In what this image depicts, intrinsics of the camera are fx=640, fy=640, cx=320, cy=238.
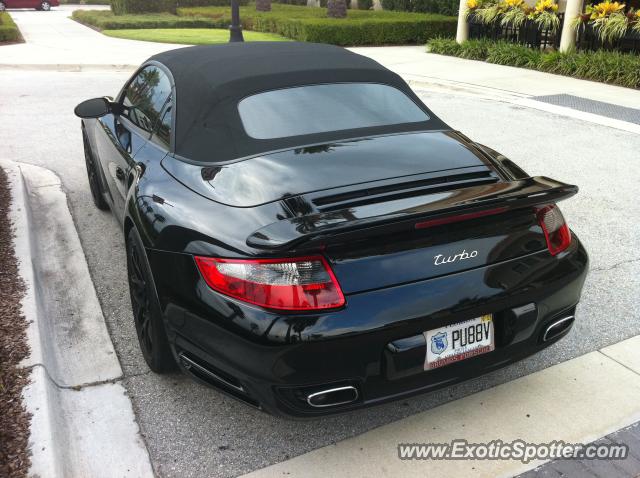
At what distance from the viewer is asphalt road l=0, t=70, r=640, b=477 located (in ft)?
9.32

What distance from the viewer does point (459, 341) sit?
8.43 feet

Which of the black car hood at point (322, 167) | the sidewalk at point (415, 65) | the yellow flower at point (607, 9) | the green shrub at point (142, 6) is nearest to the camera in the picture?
the black car hood at point (322, 167)

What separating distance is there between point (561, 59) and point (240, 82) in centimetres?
1146

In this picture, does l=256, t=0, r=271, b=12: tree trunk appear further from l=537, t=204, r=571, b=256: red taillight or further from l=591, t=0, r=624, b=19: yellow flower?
l=537, t=204, r=571, b=256: red taillight

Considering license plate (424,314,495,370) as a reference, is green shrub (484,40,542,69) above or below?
above

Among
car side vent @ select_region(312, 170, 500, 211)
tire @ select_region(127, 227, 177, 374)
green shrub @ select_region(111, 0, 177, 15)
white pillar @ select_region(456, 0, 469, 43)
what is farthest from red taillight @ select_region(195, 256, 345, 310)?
green shrub @ select_region(111, 0, 177, 15)

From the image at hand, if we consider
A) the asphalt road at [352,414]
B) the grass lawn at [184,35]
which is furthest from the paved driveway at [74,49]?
the asphalt road at [352,414]

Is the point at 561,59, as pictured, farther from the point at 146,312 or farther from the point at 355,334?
the point at 355,334

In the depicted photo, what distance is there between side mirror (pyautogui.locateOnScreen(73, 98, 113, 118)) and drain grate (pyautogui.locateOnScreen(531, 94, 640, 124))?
7411mm

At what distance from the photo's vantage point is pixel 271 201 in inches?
108

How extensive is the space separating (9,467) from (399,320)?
1608mm

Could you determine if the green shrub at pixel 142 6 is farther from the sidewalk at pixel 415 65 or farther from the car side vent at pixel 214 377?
the car side vent at pixel 214 377

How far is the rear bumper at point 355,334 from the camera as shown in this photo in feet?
7.73

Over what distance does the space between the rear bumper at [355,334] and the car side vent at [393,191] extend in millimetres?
398
